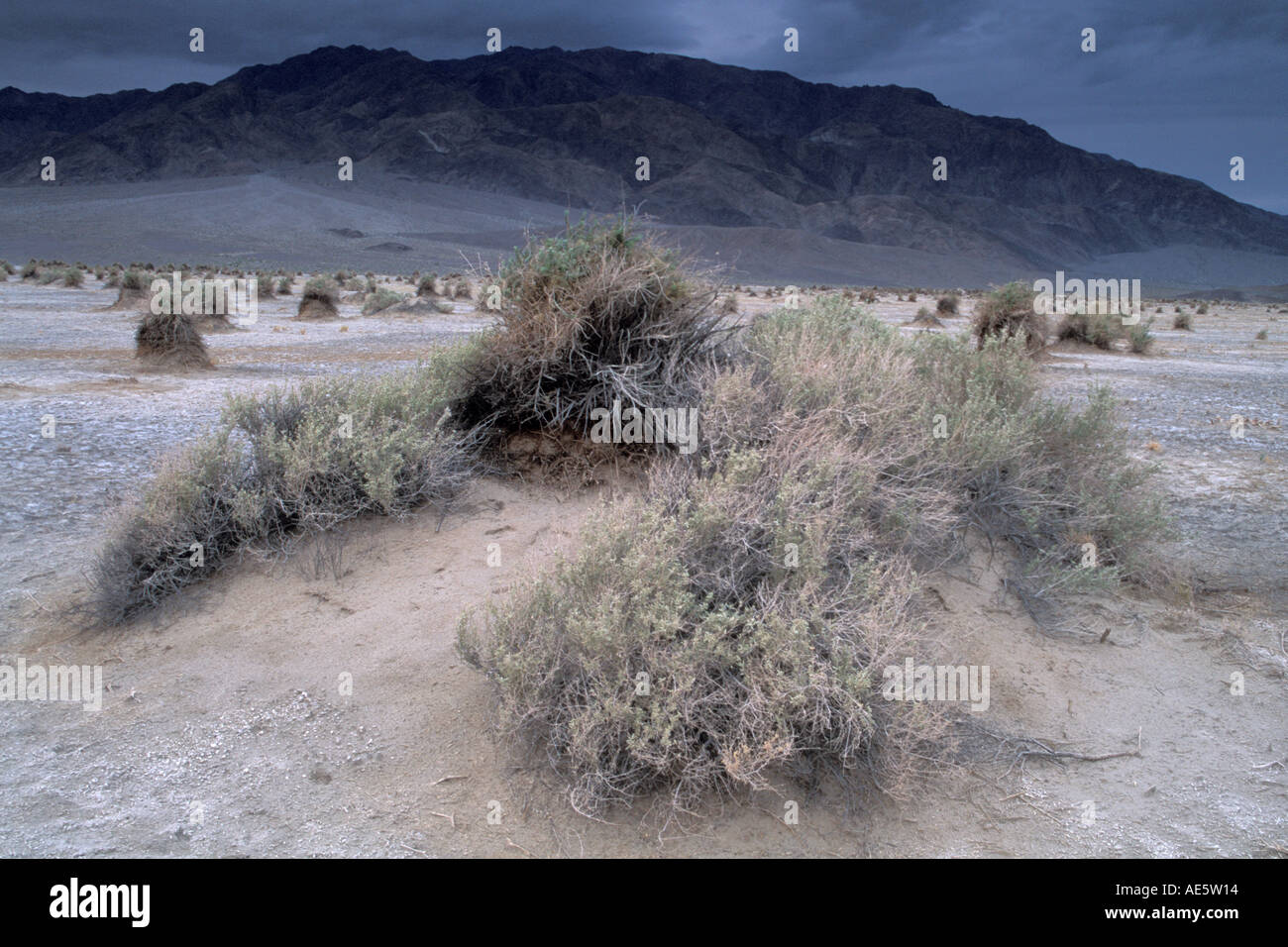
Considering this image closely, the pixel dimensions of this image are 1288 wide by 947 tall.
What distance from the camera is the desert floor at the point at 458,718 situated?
328cm

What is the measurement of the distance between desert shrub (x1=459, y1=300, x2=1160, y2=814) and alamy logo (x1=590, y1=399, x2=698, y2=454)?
0.37 ft

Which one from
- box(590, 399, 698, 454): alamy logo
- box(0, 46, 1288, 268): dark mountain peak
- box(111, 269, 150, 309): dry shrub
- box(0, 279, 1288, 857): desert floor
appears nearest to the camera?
box(0, 279, 1288, 857): desert floor

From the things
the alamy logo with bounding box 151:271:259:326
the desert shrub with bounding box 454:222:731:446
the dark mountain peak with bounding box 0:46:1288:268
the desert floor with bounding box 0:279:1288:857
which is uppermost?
the dark mountain peak with bounding box 0:46:1288:268

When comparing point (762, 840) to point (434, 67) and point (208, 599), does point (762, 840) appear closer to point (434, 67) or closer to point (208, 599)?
point (208, 599)

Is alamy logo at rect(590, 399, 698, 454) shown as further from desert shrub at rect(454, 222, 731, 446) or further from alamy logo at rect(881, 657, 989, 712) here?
alamy logo at rect(881, 657, 989, 712)

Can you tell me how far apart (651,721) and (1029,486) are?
3.29m

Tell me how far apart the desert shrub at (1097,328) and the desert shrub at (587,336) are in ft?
47.7

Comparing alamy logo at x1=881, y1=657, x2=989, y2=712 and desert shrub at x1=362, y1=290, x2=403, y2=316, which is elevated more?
desert shrub at x1=362, y1=290, x2=403, y2=316

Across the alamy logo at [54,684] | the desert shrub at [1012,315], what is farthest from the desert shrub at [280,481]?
the desert shrub at [1012,315]

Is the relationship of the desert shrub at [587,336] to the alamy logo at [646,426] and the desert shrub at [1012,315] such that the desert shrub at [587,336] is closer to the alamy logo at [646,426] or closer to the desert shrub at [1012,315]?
the alamy logo at [646,426]

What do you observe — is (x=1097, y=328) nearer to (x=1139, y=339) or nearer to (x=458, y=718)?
(x=1139, y=339)

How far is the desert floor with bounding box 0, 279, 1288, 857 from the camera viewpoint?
129 inches

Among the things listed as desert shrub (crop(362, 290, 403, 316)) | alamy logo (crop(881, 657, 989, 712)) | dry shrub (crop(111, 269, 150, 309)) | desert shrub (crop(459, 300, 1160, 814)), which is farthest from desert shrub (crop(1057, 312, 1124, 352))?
dry shrub (crop(111, 269, 150, 309))

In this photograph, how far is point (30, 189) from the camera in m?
86.1
